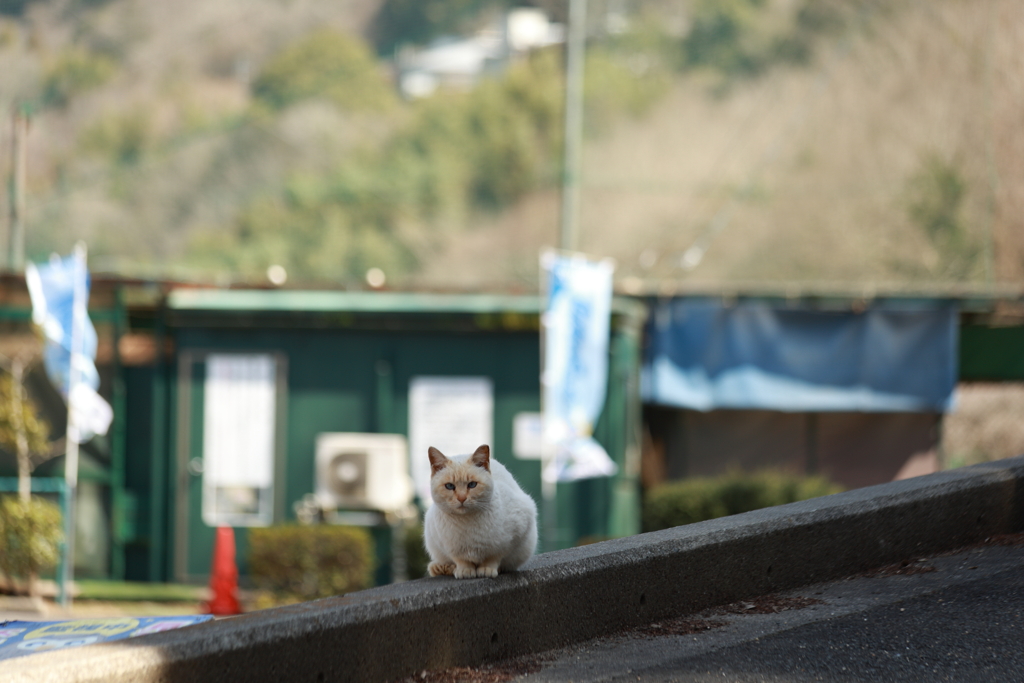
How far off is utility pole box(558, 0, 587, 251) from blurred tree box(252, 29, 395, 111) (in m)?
2.08

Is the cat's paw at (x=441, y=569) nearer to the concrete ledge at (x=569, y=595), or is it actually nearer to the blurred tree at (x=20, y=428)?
the concrete ledge at (x=569, y=595)

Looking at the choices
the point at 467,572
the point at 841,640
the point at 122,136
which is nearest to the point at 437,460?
the point at 467,572

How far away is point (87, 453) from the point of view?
11.7 m

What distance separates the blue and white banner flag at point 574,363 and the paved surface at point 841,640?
5657mm

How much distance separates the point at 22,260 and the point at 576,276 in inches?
252

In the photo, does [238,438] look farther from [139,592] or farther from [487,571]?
[487,571]

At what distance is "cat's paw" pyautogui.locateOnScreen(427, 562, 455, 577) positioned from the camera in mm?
4188

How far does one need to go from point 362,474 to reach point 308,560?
102 cm

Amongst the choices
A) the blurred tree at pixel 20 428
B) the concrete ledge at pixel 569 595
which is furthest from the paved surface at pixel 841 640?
the blurred tree at pixel 20 428

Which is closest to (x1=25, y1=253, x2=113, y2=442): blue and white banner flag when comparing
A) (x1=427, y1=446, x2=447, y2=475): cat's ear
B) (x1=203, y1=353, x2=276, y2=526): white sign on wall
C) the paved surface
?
(x1=203, y1=353, x2=276, y2=526): white sign on wall

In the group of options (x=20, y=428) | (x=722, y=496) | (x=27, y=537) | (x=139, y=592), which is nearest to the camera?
(x=27, y=537)

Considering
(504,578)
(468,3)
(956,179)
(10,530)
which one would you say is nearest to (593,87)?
(468,3)

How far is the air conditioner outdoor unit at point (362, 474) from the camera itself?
11.2 metres

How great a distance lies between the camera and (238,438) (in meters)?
11.7
